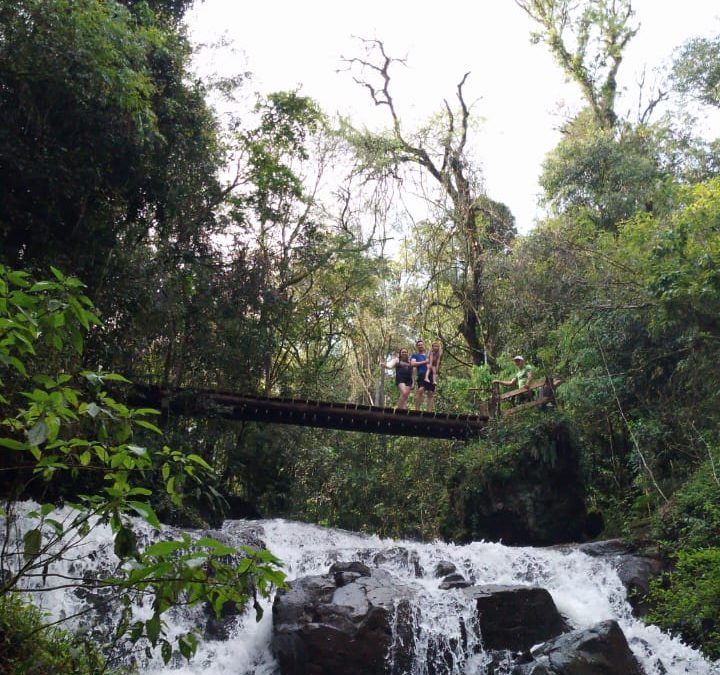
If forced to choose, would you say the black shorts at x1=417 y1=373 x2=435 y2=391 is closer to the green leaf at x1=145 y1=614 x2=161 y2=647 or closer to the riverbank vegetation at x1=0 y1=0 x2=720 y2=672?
the riverbank vegetation at x1=0 y1=0 x2=720 y2=672

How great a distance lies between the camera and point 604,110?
21500 millimetres

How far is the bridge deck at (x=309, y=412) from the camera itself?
39.0ft

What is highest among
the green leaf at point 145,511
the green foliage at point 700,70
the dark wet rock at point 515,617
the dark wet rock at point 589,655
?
the green foliage at point 700,70

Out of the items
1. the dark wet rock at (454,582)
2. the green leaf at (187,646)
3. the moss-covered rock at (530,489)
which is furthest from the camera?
the moss-covered rock at (530,489)

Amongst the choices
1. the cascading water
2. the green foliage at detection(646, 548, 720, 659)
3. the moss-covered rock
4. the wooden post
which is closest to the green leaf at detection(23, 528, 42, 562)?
the cascading water

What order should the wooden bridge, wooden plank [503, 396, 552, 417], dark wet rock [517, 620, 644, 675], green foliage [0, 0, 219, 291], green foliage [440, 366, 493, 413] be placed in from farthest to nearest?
1. green foliage [440, 366, 493, 413]
2. wooden plank [503, 396, 552, 417]
3. the wooden bridge
4. green foliage [0, 0, 219, 291]
5. dark wet rock [517, 620, 644, 675]

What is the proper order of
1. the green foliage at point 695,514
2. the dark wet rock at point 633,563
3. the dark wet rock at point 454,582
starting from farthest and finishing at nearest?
the green foliage at point 695,514
the dark wet rock at point 633,563
the dark wet rock at point 454,582

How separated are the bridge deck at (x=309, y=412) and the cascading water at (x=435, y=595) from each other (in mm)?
2024

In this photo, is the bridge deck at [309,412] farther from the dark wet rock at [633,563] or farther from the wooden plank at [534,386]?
the dark wet rock at [633,563]

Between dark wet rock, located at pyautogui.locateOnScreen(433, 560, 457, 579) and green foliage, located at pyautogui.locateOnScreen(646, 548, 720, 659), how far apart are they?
219cm

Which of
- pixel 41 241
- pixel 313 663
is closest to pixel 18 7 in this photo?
pixel 41 241

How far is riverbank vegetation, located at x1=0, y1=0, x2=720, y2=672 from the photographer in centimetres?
898

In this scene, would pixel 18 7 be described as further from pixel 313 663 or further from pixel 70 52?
pixel 313 663

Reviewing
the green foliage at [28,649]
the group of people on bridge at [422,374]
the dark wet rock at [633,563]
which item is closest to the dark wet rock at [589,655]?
the dark wet rock at [633,563]
